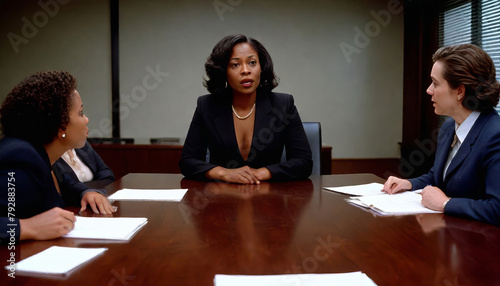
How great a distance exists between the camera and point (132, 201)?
1.60 meters

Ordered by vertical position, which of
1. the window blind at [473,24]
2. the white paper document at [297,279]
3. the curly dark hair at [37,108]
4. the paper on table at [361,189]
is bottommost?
the paper on table at [361,189]

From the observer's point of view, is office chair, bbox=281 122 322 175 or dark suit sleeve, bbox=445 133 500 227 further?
office chair, bbox=281 122 322 175

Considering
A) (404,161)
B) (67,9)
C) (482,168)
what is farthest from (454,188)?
(67,9)

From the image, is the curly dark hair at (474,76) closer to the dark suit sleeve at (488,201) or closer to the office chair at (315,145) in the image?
the dark suit sleeve at (488,201)

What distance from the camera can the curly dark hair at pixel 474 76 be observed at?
5.33 ft

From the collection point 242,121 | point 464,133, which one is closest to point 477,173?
point 464,133

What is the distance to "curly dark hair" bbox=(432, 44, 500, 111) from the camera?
1625mm

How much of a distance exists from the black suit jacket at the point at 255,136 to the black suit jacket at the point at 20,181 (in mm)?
1115

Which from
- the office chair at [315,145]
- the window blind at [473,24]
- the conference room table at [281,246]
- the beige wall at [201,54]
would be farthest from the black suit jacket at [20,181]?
the beige wall at [201,54]

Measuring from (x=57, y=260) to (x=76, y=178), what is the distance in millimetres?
988

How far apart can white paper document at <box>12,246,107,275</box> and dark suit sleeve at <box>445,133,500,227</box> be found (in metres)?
1.09

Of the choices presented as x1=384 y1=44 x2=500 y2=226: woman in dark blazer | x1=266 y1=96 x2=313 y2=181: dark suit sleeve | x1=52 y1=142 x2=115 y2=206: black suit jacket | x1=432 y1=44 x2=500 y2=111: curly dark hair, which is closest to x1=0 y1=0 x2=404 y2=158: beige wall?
x1=52 y1=142 x2=115 y2=206: black suit jacket

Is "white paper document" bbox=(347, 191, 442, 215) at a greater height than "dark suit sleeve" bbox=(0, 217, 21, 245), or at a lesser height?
lesser

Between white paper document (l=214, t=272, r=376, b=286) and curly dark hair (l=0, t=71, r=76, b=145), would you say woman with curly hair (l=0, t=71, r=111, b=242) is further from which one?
white paper document (l=214, t=272, r=376, b=286)
